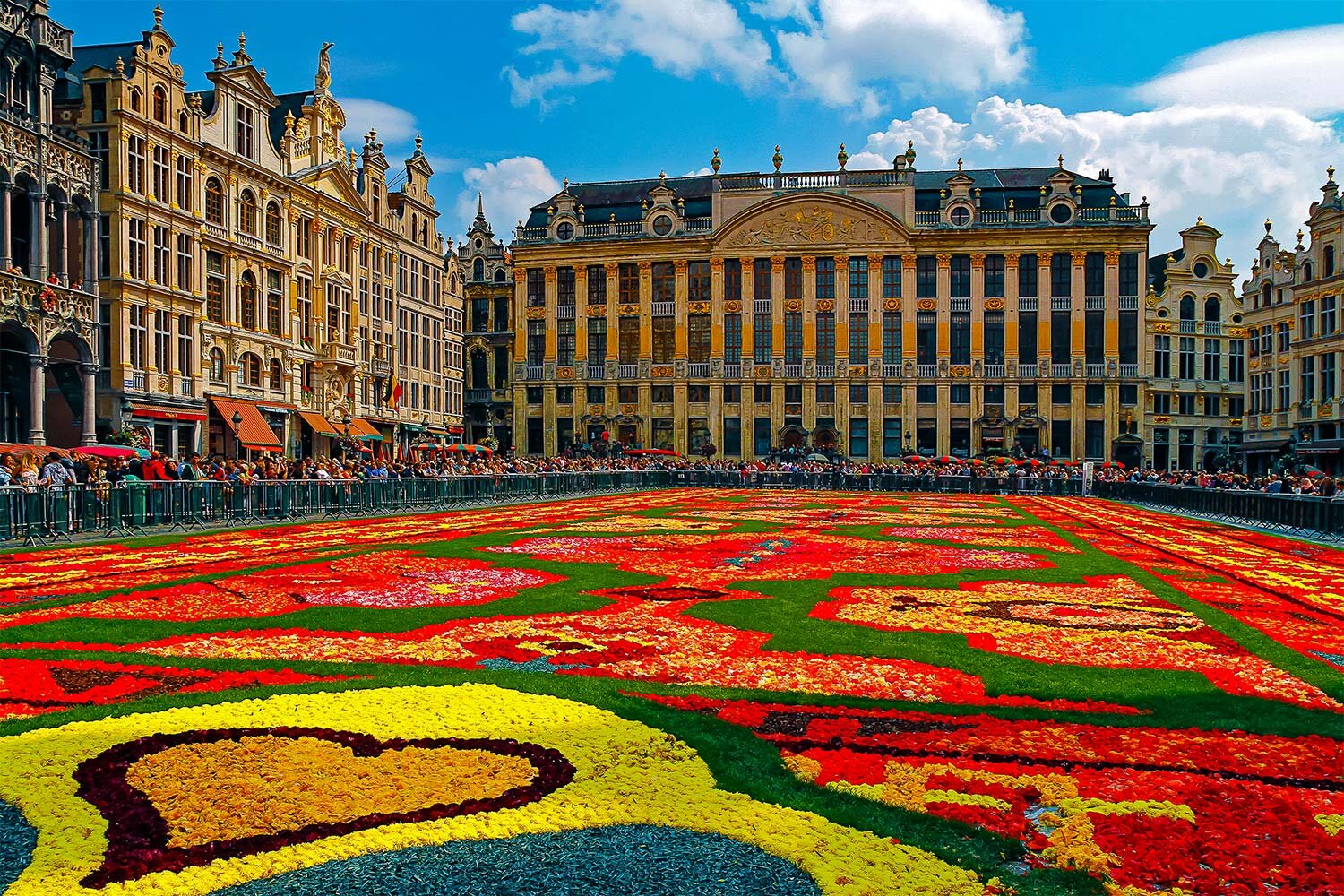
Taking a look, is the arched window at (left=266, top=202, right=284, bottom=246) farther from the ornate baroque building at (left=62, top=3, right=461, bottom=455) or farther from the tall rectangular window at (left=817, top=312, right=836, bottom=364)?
the tall rectangular window at (left=817, top=312, right=836, bottom=364)

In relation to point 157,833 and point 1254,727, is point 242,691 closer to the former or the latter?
point 157,833

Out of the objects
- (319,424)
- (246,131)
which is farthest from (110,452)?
(246,131)

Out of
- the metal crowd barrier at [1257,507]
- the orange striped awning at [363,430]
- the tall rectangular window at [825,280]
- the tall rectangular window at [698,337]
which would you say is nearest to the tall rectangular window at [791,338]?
the tall rectangular window at [825,280]

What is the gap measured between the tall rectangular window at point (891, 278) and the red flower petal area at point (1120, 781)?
2444 inches

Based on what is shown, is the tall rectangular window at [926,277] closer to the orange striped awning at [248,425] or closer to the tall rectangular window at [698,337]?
the tall rectangular window at [698,337]

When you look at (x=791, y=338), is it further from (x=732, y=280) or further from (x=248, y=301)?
(x=248, y=301)

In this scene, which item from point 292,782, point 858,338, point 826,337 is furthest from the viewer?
point 826,337

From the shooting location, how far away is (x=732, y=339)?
224 feet

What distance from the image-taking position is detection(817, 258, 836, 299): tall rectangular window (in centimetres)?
6662

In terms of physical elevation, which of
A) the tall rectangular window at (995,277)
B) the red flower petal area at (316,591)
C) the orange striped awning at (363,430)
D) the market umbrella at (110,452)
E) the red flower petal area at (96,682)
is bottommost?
the red flower petal area at (316,591)

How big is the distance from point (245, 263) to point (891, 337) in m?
40.6

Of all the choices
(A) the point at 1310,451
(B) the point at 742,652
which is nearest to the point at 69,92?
(B) the point at 742,652

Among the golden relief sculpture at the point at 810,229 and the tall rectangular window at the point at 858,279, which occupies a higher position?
the golden relief sculpture at the point at 810,229

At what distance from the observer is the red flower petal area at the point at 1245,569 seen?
981cm
